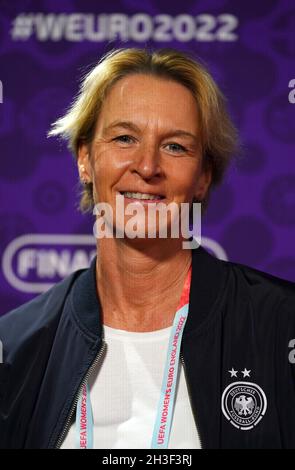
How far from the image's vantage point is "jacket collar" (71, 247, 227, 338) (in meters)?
1.75

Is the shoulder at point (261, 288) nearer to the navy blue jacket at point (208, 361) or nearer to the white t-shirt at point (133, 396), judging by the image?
the navy blue jacket at point (208, 361)

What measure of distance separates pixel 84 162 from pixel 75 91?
738 mm

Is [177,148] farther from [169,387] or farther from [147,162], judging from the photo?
[169,387]

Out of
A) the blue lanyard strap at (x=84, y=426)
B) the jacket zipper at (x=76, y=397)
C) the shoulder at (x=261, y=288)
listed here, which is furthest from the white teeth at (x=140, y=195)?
the blue lanyard strap at (x=84, y=426)

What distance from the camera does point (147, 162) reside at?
1757mm

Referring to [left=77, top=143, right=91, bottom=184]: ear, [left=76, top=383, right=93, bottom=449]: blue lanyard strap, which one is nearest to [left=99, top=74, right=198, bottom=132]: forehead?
[left=77, top=143, right=91, bottom=184]: ear

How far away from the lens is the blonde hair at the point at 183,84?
1.88 meters

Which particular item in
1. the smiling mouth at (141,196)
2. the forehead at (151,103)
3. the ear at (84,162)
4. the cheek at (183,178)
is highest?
the forehead at (151,103)

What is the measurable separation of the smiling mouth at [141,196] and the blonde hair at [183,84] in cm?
19

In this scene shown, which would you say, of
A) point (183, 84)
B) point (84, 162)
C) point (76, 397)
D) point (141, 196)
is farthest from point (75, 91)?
point (76, 397)

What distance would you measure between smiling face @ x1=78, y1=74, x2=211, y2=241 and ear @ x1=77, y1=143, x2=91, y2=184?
85 mm

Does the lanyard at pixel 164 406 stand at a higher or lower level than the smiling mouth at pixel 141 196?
lower

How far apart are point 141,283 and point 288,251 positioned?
0.90 metres

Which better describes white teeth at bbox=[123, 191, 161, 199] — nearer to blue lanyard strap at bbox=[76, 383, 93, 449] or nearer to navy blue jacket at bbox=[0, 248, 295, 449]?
navy blue jacket at bbox=[0, 248, 295, 449]
